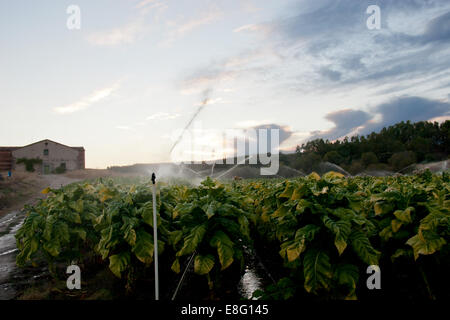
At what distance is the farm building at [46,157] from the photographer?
129 ft

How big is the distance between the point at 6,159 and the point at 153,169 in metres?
47.3

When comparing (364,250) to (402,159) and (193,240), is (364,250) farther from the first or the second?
(402,159)

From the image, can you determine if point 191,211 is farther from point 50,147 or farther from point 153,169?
point 50,147

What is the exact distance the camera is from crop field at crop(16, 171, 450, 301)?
2.90m

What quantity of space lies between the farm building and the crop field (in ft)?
130

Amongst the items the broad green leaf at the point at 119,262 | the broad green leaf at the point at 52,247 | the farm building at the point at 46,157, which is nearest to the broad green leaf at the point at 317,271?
the broad green leaf at the point at 119,262

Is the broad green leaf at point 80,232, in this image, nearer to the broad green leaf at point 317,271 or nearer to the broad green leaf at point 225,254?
the broad green leaf at point 225,254

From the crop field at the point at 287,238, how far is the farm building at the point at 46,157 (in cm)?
3967

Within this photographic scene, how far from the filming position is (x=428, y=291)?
11.3 ft

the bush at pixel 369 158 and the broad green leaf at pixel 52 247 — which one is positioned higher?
the bush at pixel 369 158

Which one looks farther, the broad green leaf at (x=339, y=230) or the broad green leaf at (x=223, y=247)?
the broad green leaf at (x=223, y=247)

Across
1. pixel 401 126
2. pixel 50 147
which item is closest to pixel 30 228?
pixel 50 147

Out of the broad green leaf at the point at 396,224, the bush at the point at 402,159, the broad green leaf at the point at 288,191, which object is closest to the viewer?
the broad green leaf at the point at 396,224
